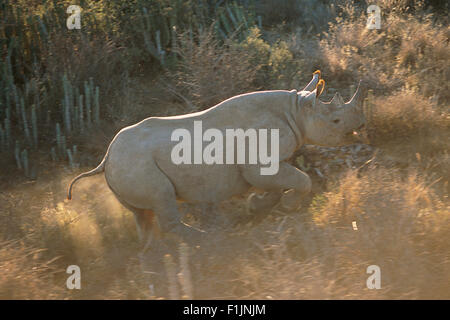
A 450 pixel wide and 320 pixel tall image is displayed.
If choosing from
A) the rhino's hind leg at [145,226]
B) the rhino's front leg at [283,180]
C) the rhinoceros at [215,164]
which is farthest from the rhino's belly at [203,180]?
the rhino's hind leg at [145,226]

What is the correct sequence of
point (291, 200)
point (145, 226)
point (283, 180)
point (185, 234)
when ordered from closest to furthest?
1. point (185, 234)
2. point (283, 180)
3. point (291, 200)
4. point (145, 226)

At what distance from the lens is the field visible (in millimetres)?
4449

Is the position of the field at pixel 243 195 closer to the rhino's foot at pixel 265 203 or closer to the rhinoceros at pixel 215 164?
the rhino's foot at pixel 265 203

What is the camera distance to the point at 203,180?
17.5ft

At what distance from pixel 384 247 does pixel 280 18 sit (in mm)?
8331

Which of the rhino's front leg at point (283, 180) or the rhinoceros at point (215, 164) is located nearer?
the rhinoceros at point (215, 164)

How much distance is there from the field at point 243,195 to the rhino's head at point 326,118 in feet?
1.49

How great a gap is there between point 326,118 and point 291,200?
86cm

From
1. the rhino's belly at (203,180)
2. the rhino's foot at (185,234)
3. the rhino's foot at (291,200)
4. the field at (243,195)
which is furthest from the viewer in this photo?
the rhino's foot at (291,200)

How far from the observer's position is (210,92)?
826 cm

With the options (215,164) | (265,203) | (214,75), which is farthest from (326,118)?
(214,75)

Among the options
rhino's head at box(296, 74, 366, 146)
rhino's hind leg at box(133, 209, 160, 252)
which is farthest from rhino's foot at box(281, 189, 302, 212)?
rhino's hind leg at box(133, 209, 160, 252)

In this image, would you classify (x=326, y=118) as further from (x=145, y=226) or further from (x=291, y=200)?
(x=145, y=226)

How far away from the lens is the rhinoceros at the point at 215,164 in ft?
17.1
